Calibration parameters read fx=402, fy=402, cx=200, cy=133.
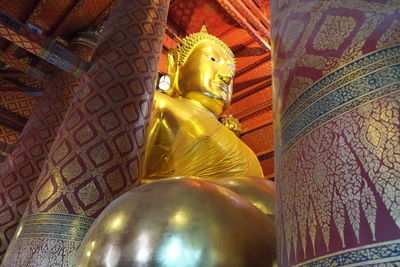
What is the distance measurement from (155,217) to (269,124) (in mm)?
3257

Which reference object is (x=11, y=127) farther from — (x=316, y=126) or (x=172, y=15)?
(x=316, y=126)

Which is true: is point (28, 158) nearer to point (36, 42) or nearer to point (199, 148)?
point (36, 42)

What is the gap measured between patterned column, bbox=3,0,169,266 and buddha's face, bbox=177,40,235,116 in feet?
1.65

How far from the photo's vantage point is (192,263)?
750mm

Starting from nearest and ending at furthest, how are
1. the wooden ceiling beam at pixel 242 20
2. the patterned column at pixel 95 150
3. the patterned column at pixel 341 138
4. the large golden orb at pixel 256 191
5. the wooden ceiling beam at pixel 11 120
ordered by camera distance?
the patterned column at pixel 341 138 → the large golden orb at pixel 256 191 → the patterned column at pixel 95 150 → the wooden ceiling beam at pixel 242 20 → the wooden ceiling beam at pixel 11 120

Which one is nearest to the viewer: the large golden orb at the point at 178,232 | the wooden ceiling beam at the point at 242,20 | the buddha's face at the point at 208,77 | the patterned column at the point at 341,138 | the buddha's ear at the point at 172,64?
the patterned column at the point at 341,138

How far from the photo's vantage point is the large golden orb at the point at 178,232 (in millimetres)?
758

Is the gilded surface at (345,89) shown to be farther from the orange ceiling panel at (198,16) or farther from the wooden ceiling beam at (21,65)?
the orange ceiling panel at (198,16)

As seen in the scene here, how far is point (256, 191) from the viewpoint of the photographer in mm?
1426

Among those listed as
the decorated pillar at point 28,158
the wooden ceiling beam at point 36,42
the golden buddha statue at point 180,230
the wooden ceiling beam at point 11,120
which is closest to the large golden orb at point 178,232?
the golden buddha statue at point 180,230

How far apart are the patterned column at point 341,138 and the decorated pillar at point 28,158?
6.53 ft

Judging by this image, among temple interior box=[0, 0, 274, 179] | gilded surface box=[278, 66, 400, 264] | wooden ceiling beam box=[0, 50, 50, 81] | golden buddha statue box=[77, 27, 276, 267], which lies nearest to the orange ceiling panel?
temple interior box=[0, 0, 274, 179]

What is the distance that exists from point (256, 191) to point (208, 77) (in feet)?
4.37

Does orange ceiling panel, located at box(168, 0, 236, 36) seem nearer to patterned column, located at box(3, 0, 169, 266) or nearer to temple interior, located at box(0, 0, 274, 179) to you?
temple interior, located at box(0, 0, 274, 179)
